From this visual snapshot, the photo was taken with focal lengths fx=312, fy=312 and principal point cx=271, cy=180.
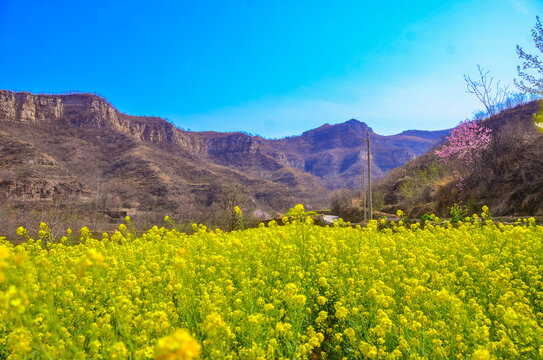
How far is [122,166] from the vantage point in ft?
167

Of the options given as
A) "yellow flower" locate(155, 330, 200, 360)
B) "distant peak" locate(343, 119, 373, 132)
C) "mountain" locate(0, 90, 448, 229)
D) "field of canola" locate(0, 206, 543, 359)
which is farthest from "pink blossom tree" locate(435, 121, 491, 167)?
"distant peak" locate(343, 119, 373, 132)

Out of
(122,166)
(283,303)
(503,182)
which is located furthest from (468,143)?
(122,166)

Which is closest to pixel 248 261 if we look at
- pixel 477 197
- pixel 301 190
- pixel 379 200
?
pixel 477 197

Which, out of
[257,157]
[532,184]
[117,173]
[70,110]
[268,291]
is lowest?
[268,291]

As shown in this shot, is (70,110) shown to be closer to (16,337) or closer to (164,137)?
(164,137)

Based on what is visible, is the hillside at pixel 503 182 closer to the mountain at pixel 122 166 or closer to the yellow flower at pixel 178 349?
the yellow flower at pixel 178 349


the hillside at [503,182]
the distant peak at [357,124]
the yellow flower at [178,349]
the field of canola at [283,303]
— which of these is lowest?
the field of canola at [283,303]

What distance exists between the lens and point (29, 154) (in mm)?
39719

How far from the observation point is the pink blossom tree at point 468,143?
60.8 ft

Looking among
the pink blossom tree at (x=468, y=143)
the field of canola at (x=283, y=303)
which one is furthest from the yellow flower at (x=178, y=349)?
the pink blossom tree at (x=468, y=143)

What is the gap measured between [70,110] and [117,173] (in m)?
34.4

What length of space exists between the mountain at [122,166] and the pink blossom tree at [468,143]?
22.0 meters

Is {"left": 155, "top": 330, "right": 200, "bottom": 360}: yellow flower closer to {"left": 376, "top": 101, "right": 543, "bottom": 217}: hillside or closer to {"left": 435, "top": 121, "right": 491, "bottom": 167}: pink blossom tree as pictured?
{"left": 376, "top": 101, "right": 543, "bottom": 217}: hillside

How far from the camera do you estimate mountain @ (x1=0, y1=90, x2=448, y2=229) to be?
35.4 metres
